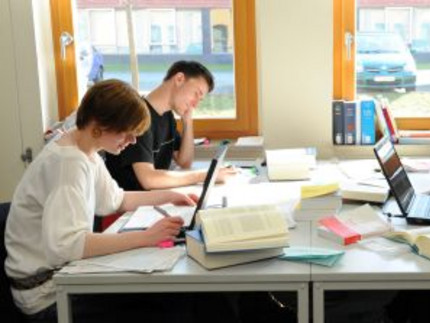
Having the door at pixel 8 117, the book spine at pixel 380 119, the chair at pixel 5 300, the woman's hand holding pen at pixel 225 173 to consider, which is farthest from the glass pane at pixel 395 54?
the chair at pixel 5 300

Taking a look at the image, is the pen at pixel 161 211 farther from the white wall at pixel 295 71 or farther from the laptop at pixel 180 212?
the white wall at pixel 295 71

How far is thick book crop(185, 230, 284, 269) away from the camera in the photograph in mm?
1814

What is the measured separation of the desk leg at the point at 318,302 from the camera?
1.79m

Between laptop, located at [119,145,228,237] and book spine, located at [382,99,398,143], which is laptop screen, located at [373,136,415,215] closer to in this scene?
laptop, located at [119,145,228,237]

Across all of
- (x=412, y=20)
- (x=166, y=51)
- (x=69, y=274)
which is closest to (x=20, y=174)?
(x=166, y=51)

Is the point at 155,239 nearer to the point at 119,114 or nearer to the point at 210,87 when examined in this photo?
the point at 119,114

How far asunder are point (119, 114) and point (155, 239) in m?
0.40

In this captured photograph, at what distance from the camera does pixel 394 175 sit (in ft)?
7.84

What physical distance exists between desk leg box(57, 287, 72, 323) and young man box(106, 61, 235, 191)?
1017mm

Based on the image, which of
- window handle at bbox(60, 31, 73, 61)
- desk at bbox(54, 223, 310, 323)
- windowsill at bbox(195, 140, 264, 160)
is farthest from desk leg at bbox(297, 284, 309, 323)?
window handle at bbox(60, 31, 73, 61)

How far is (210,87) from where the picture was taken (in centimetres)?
319

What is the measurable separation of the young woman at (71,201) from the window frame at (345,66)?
74.4 inches

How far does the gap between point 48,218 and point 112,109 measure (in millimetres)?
385

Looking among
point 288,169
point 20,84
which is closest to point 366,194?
point 288,169
